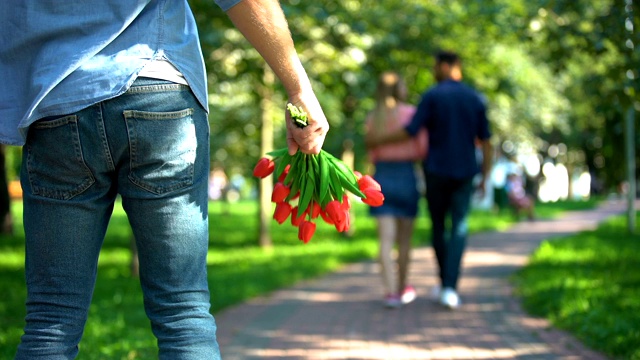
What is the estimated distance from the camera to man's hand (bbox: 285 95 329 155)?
2541 mm

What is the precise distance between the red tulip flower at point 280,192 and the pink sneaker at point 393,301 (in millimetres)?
4736

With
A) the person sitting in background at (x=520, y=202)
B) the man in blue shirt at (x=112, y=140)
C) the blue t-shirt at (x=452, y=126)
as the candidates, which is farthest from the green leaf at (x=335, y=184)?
the person sitting in background at (x=520, y=202)

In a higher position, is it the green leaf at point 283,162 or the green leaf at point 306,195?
Result: the green leaf at point 283,162

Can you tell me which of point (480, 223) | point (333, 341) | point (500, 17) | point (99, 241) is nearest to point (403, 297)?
point (333, 341)

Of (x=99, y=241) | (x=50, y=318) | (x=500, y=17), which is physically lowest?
(x=50, y=318)

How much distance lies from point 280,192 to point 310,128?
455mm

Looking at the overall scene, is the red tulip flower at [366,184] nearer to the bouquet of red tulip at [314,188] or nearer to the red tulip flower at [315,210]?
the bouquet of red tulip at [314,188]

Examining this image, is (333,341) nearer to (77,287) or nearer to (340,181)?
(340,181)

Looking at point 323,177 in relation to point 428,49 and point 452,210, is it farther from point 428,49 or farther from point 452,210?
point 428,49

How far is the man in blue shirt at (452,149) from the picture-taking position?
7.45 meters

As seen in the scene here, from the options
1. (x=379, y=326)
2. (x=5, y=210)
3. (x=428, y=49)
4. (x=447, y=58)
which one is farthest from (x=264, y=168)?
(x=5, y=210)

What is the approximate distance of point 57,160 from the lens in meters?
2.38

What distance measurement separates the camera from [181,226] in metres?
2.47

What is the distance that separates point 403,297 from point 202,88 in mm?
5506
